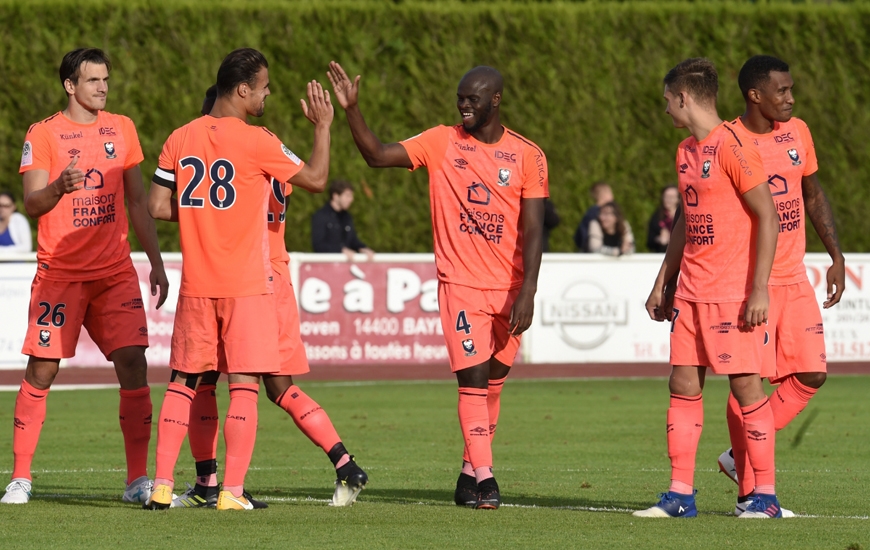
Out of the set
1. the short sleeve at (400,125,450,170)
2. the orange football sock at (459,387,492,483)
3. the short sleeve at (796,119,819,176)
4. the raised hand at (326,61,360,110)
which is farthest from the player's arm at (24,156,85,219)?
the short sleeve at (796,119,819,176)

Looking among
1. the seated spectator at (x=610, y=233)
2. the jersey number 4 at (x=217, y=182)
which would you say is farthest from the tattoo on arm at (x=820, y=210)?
the seated spectator at (x=610, y=233)

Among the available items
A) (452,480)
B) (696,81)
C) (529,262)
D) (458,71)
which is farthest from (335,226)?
(696,81)

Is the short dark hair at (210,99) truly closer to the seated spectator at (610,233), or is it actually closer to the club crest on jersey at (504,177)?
the club crest on jersey at (504,177)

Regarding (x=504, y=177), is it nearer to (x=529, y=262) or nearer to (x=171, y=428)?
(x=529, y=262)

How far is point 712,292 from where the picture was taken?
7117 mm

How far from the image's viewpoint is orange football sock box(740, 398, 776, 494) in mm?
7133

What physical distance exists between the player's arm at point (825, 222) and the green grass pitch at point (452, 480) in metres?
1.20

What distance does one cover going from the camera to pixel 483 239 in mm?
7844

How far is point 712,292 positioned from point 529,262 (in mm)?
1076

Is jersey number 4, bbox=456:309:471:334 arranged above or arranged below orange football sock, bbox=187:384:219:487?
above

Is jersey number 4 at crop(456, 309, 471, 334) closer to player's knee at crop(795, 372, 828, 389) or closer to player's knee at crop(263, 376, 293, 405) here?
player's knee at crop(263, 376, 293, 405)

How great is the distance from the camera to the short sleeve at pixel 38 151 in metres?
7.80

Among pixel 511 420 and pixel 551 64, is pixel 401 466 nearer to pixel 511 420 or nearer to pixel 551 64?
pixel 511 420

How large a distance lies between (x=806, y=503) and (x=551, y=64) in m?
14.6
